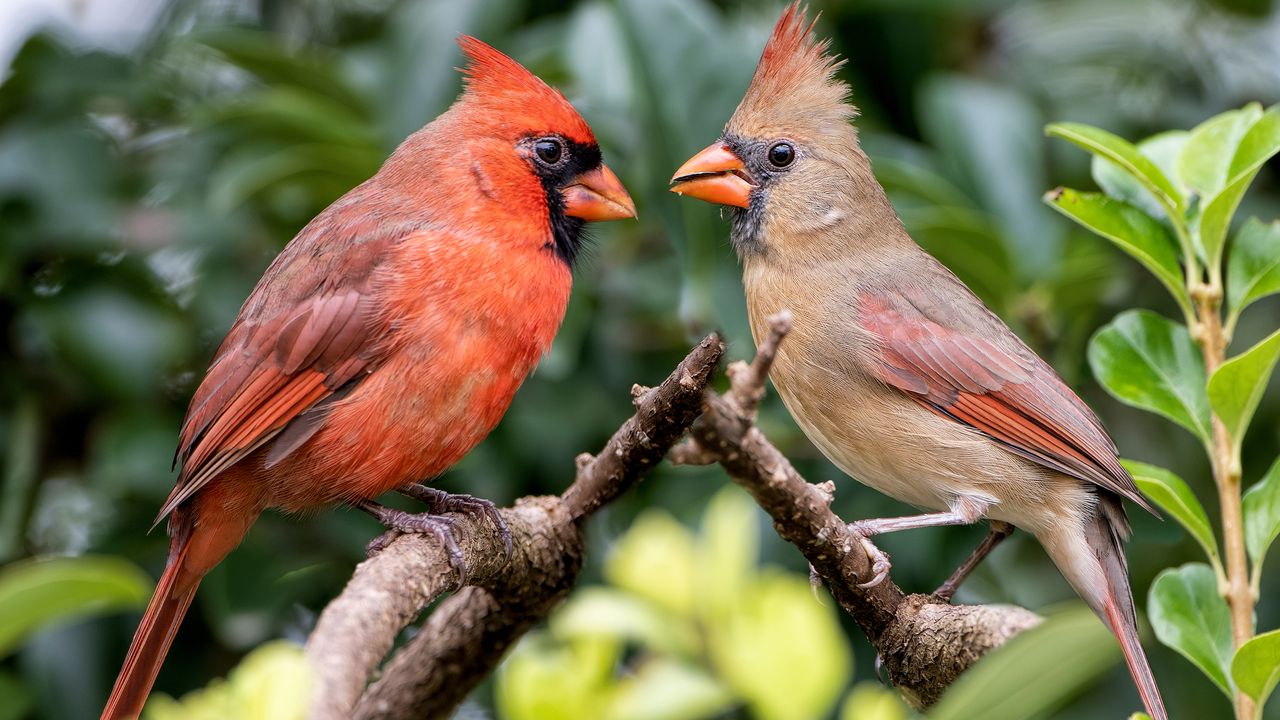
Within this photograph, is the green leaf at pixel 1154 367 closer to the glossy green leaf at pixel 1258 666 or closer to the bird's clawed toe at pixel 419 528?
the glossy green leaf at pixel 1258 666

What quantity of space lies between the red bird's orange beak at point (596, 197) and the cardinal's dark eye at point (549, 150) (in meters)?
0.06

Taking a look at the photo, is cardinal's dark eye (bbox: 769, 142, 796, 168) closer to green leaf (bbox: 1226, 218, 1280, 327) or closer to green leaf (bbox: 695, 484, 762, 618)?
green leaf (bbox: 1226, 218, 1280, 327)

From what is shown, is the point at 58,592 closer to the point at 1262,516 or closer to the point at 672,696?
the point at 672,696

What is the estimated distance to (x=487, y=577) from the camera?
2322 mm

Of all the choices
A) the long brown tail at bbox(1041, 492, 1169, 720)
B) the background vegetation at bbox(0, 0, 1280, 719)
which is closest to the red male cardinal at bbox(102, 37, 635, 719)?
the background vegetation at bbox(0, 0, 1280, 719)

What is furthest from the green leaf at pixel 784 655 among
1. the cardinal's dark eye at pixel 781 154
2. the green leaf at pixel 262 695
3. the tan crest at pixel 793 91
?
the cardinal's dark eye at pixel 781 154

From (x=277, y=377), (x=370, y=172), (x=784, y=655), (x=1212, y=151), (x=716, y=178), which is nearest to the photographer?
(x=784, y=655)

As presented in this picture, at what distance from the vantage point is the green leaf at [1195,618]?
1806 mm

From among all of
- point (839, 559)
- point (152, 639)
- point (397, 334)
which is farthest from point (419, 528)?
point (839, 559)

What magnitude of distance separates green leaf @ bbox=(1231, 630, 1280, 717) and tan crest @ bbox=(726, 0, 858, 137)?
1433mm

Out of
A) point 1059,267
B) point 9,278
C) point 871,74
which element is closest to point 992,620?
point 1059,267

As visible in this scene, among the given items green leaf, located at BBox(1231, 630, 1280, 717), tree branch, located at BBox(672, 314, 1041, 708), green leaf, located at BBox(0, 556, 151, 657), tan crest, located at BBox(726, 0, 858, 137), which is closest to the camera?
green leaf, located at BBox(0, 556, 151, 657)

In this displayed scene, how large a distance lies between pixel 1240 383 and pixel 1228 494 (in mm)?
163

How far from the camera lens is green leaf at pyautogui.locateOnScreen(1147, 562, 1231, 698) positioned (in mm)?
1806
